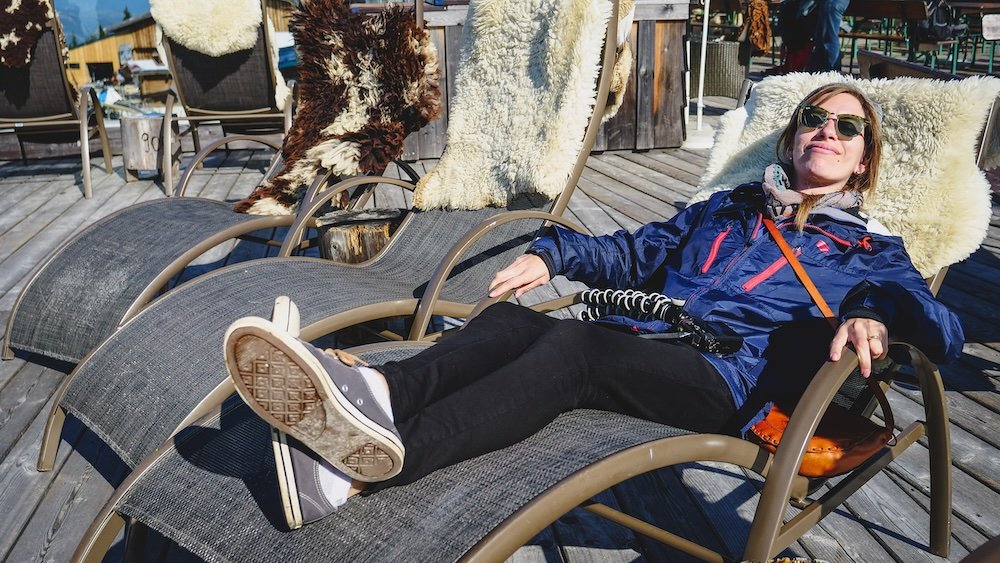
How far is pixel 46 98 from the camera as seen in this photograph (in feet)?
17.4

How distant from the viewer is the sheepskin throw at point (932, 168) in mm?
2074

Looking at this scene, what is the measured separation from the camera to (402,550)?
1257 mm

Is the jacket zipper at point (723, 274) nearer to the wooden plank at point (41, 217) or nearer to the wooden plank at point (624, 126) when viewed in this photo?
the wooden plank at point (41, 217)

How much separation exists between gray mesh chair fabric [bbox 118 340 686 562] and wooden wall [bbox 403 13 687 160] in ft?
15.7

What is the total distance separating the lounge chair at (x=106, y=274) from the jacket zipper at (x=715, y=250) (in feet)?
5.31

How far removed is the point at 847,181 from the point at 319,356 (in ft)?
5.11

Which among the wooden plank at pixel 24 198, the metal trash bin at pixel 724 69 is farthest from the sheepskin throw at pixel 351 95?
the metal trash bin at pixel 724 69

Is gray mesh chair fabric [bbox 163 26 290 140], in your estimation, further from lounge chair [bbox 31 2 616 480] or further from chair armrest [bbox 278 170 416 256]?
lounge chair [bbox 31 2 616 480]

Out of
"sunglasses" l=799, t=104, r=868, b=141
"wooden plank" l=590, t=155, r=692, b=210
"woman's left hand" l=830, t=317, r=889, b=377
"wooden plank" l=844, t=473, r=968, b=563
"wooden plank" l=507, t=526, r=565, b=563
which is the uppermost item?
"sunglasses" l=799, t=104, r=868, b=141

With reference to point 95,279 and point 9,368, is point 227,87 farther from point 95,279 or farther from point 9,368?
point 95,279

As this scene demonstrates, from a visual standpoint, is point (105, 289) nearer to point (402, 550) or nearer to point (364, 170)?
point (364, 170)

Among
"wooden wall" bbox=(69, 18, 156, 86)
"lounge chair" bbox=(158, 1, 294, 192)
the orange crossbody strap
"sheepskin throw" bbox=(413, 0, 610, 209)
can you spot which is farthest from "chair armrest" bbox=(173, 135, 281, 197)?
"wooden wall" bbox=(69, 18, 156, 86)

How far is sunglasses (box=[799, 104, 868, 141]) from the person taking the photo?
6.54 feet

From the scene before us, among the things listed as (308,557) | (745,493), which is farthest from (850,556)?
(308,557)
